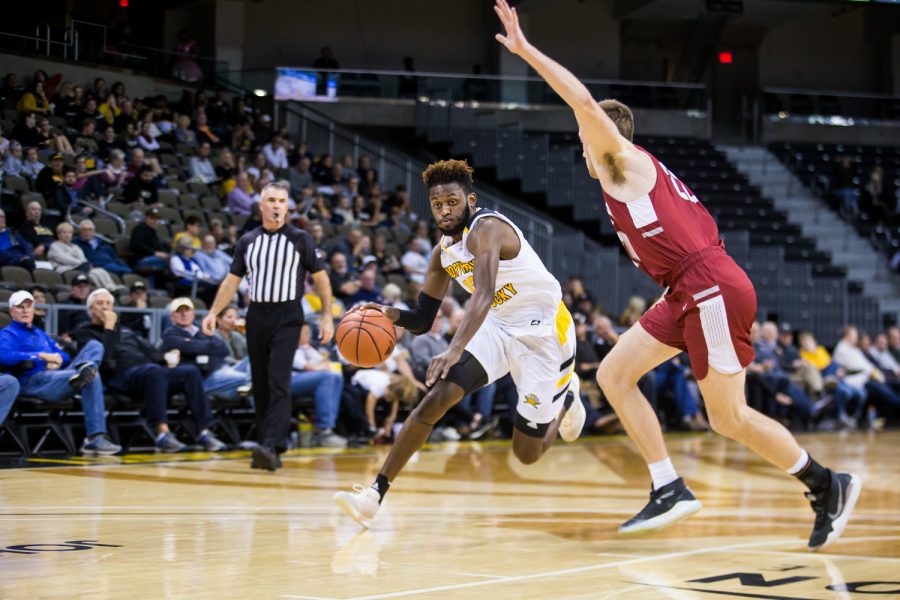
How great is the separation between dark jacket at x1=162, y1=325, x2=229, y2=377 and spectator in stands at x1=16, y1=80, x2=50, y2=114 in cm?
488

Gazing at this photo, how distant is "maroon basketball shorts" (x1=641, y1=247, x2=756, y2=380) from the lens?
16.4 feet

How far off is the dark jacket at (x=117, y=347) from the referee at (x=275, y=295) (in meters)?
1.62

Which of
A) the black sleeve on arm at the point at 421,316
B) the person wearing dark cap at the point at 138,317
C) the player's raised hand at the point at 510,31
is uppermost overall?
the player's raised hand at the point at 510,31

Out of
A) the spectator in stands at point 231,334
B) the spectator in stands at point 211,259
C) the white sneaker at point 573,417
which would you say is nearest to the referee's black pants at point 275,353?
the spectator in stands at point 231,334

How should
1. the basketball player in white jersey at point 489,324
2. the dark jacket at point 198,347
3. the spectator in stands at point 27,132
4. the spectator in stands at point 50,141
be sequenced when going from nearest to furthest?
the basketball player in white jersey at point 489,324
the dark jacket at point 198,347
the spectator in stands at point 27,132
the spectator in stands at point 50,141

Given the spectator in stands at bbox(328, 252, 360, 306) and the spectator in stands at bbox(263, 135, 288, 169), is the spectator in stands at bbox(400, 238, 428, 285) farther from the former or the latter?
the spectator in stands at bbox(263, 135, 288, 169)

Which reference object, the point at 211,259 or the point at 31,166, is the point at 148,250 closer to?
the point at 211,259

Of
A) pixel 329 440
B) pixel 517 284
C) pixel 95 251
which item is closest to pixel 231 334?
pixel 329 440

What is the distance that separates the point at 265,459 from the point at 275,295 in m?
1.14

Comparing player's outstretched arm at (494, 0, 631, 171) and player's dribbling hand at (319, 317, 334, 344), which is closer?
player's outstretched arm at (494, 0, 631, 171)

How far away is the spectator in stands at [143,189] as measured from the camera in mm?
14039

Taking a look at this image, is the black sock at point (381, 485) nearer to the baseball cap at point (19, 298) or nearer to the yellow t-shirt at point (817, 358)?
the baseball cap at point (19, 298)

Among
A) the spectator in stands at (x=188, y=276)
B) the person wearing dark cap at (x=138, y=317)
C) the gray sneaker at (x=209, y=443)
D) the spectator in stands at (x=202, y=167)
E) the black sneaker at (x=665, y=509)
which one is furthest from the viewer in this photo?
the spectator in stands at (x=202, y=167)

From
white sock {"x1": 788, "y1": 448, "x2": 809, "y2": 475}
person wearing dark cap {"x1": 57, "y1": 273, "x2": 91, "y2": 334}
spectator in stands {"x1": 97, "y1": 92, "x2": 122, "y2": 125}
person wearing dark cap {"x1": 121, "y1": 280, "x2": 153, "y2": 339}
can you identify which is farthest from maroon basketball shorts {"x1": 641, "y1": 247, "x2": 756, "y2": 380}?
spectator in stands {"x1": 97, "y1": 92, "x2": 122, "y2": 125}
